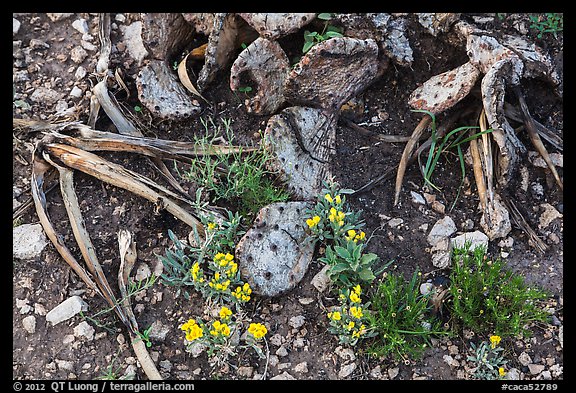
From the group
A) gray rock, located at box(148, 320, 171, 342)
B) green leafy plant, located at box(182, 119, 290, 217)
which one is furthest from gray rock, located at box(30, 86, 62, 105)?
gray rock, located at box(148, 320, 171, 342)

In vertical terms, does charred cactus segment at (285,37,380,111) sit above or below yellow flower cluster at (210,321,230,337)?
above

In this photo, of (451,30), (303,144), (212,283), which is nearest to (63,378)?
(212,283)

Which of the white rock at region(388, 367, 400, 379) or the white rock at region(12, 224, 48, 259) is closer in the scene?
the white rock at region(388, 367, 400, 379)

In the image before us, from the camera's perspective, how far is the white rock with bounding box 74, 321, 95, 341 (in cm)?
348

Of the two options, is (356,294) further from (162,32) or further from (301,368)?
(162,32)

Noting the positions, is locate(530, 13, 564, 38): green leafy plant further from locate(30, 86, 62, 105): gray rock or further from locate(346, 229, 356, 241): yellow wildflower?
locate(30, 86, 62, 105): gray rock

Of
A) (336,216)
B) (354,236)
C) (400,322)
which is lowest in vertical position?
(400,322)

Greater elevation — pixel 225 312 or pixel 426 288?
pixel 225 312

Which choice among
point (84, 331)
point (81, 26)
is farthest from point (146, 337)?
point (81, 26)

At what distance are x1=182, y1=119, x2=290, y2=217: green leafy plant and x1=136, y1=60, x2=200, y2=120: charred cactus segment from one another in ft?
0.67

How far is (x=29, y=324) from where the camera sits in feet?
11.5

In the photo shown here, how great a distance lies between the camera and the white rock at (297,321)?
3578 mm

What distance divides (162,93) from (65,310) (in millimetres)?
1467

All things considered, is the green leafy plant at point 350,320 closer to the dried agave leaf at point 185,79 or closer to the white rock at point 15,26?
the dried agave leaf at point 185,79
